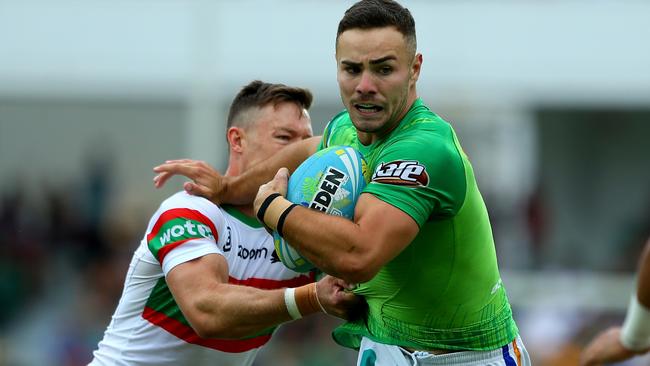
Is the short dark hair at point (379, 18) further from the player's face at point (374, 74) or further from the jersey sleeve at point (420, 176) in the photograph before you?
the jersey sleeve at point (420, 176)

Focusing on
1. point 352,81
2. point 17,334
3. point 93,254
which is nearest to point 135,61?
point 93,254

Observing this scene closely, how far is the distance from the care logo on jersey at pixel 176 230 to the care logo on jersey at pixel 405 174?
4.25 ft

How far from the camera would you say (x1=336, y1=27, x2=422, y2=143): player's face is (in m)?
5.62

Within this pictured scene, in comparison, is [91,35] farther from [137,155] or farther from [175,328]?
[175,328]

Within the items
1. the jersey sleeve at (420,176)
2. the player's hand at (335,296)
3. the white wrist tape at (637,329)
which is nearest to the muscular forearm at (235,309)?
the player's hand at (335,296)

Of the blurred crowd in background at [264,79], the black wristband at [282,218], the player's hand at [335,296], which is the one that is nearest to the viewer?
the black wristband at [282,218]

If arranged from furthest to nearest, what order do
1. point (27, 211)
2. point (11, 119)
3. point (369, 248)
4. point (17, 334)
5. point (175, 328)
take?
point (11, 119), point (27, 211), point (17, 334), point (175, 328), point (369, 248)

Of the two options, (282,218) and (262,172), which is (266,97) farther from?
(282,218)

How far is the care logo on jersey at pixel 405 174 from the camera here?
5.47m

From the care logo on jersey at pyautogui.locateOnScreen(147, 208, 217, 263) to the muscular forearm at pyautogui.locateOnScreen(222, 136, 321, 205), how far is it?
0.87 ft

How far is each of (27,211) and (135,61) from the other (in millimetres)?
2642

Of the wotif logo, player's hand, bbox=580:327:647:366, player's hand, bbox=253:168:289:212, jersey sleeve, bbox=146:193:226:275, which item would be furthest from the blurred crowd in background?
player's hand, bbox=253:168:289:212

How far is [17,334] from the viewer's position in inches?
613

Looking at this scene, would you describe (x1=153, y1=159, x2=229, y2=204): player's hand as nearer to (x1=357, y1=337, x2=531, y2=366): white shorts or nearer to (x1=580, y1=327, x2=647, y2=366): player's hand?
(x1=357, y1=337, x2=531, y2=366): white shorts
